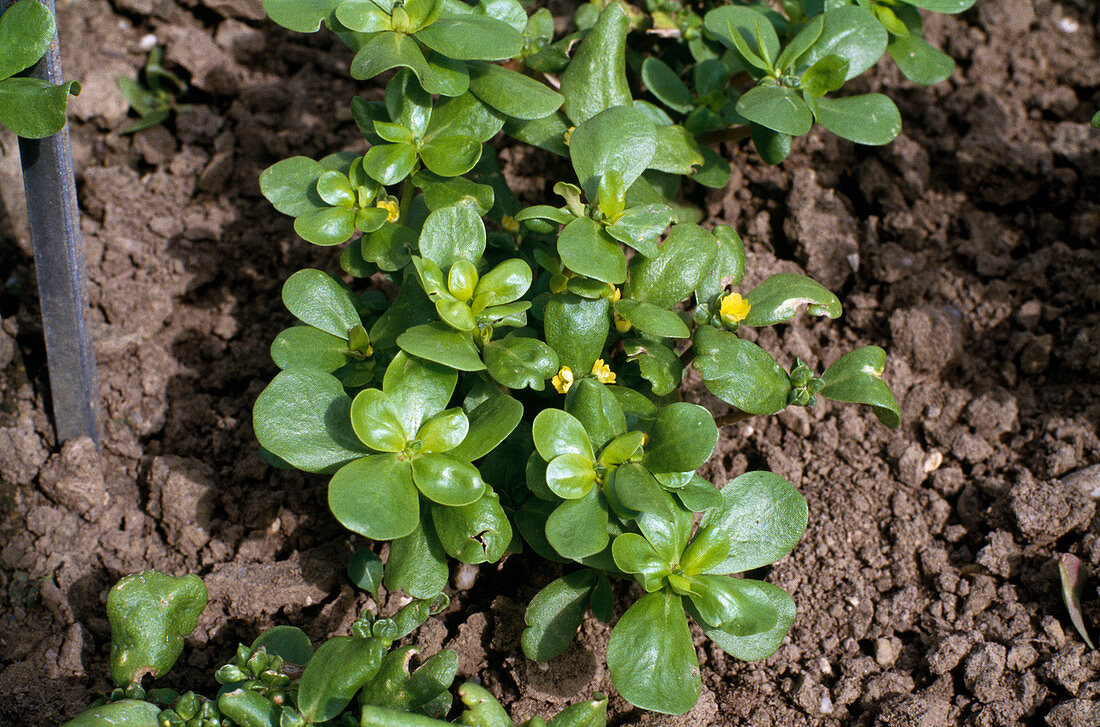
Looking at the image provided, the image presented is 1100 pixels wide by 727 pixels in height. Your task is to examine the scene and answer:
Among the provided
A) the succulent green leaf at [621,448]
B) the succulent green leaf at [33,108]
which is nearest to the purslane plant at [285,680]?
the succulent green leaf at [621,448]

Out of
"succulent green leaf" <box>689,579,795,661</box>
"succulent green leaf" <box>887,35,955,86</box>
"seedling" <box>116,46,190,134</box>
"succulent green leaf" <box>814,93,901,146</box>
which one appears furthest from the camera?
"seedling" <box>116,46,190,134</box>

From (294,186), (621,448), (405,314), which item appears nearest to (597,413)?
(621,448)

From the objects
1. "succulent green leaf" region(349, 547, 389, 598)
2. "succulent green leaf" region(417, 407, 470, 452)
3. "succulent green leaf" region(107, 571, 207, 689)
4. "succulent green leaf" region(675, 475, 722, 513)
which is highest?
"succulent green leaf" region(417, 407, 470, 452)

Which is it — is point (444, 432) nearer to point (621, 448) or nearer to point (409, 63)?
point (621, 448)

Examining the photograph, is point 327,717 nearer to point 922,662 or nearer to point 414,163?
point 414,163

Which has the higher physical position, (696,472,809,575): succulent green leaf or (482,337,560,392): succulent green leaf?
(482,337,560,392): succulent green leaf

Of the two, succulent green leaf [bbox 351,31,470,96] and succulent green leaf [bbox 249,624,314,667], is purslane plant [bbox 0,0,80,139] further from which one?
succulent green leaf [bbox 249,624,314,667]

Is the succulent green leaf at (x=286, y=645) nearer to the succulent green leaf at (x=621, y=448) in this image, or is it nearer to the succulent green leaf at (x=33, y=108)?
the succulent green leaf at (x=621, y=448)

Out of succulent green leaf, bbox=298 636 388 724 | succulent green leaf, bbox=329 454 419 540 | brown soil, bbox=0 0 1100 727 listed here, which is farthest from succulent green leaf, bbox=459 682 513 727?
brown soil, bbox=0 0 1100 727

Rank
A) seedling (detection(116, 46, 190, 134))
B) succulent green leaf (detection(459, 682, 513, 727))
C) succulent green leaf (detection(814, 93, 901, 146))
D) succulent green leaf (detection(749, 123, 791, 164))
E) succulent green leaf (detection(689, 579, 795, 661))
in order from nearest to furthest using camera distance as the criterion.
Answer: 1. succulent green leaf (detection(459, 682, 513, 727))
2. succulent green leaf (detection(689, 579, 795, 661))
3. succulent green leaf (detection(814, 93, 901, 146))
4. succulent green leaf (detection(749, 123, 791, 164))
5. seedling (detection(116, 46, 190, 134))
